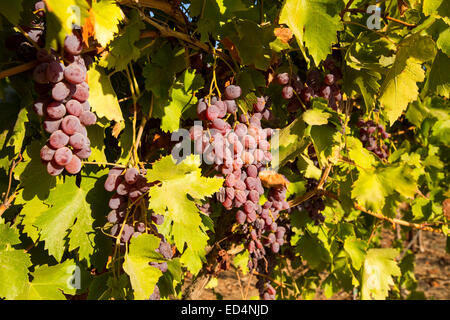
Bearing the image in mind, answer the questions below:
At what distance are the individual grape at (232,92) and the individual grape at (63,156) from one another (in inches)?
21.1

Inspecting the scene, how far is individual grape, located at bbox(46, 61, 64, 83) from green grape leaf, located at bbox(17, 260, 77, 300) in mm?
601

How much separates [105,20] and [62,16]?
0.72 feet

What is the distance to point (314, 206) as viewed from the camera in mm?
2037

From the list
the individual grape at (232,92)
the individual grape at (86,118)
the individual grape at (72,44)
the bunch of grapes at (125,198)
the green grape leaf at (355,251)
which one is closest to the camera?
the individual grape at (72,44)

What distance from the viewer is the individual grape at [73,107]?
963mm

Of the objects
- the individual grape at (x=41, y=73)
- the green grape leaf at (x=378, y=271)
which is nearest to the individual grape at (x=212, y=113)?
the individual grape at (x=41, y=73)

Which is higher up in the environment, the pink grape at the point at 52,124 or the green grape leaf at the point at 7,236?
the pink grape at the point at 52,124

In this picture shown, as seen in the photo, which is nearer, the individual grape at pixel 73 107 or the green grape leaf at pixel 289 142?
the individual grape at pixel 73 107

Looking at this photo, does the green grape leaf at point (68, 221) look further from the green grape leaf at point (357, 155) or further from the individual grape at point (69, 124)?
the green grape leaf at point (357, 155)

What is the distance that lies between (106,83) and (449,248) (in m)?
2.60

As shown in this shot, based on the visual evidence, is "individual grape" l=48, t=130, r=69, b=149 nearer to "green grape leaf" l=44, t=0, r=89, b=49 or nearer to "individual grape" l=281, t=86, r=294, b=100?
"green grape leaf" l=44, t=0, r=89, b=49

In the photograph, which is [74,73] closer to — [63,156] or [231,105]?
[63,156]

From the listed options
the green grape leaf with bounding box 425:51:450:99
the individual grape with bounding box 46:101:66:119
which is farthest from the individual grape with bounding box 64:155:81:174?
the green grape leaf with bounding box 425:51:450:99

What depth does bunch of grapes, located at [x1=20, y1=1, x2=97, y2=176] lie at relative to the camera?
904 millimetres
